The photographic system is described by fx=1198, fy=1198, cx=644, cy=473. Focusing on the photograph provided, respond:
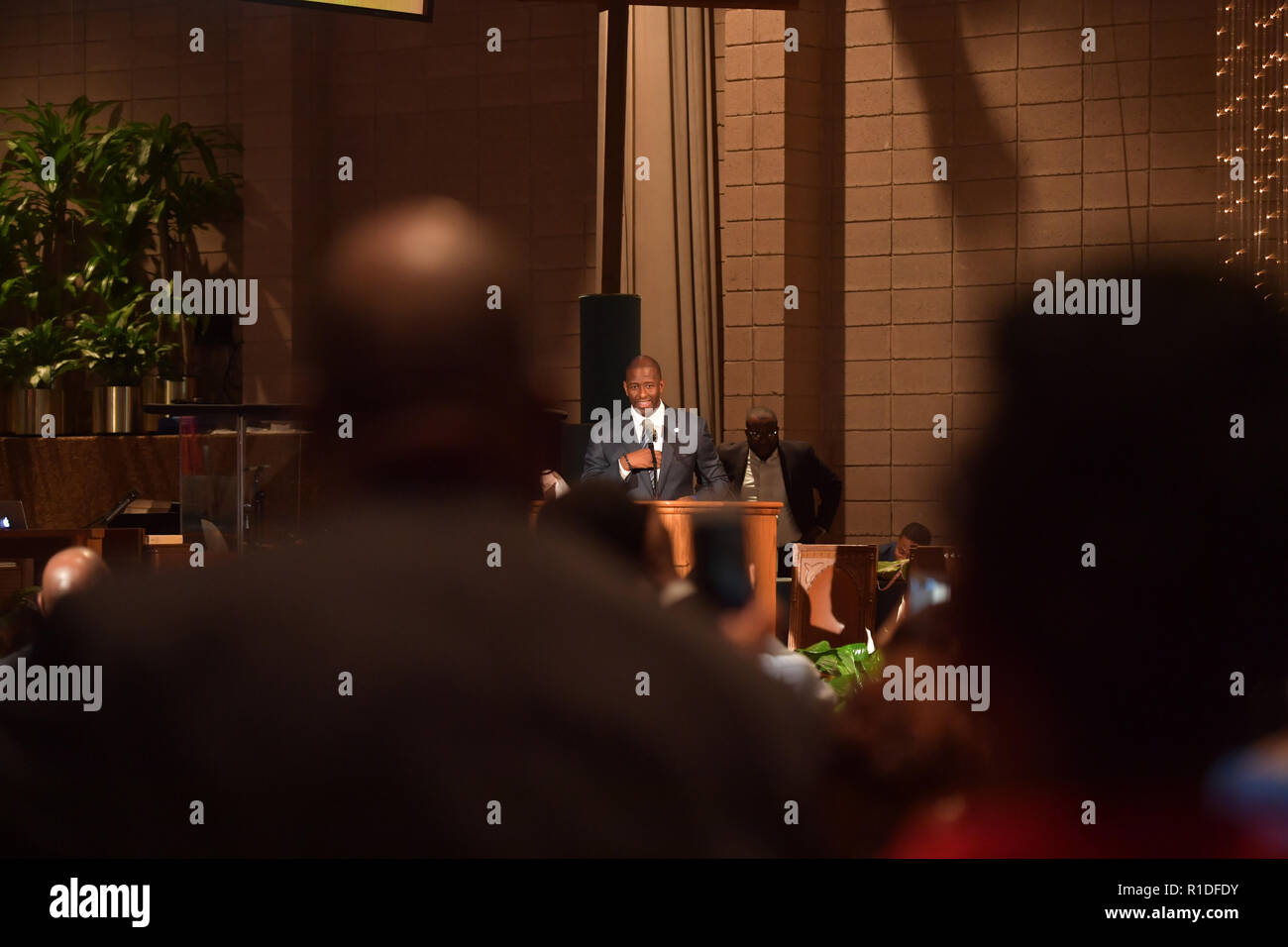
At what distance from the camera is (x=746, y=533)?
96 cm

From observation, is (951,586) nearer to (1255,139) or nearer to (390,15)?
(390,15)

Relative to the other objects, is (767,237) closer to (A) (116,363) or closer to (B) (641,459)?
(A) (116,363)

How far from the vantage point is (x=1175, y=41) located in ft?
9.46

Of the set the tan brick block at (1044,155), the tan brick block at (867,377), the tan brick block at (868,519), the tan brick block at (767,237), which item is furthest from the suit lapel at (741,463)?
the tan brick block at (767,237)

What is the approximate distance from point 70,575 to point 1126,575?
40 cm

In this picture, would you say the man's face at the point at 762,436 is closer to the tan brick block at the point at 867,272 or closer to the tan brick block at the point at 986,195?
the tan brick block at the point at 986,195

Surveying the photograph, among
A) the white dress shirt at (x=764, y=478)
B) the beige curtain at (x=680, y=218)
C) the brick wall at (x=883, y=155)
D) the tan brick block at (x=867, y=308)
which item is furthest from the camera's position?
the tan brick block at (x=867, y=308)

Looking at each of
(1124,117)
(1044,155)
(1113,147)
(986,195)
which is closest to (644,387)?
(986,195)

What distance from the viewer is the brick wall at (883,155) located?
3102 mm

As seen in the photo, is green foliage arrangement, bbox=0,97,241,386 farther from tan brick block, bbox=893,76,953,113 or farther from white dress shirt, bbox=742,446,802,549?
tan brick block, bbox=893,76,953,113

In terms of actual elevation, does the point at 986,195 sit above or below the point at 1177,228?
above

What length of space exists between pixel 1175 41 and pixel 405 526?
3.02 metres

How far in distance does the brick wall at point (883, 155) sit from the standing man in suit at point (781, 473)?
0.25 metres
